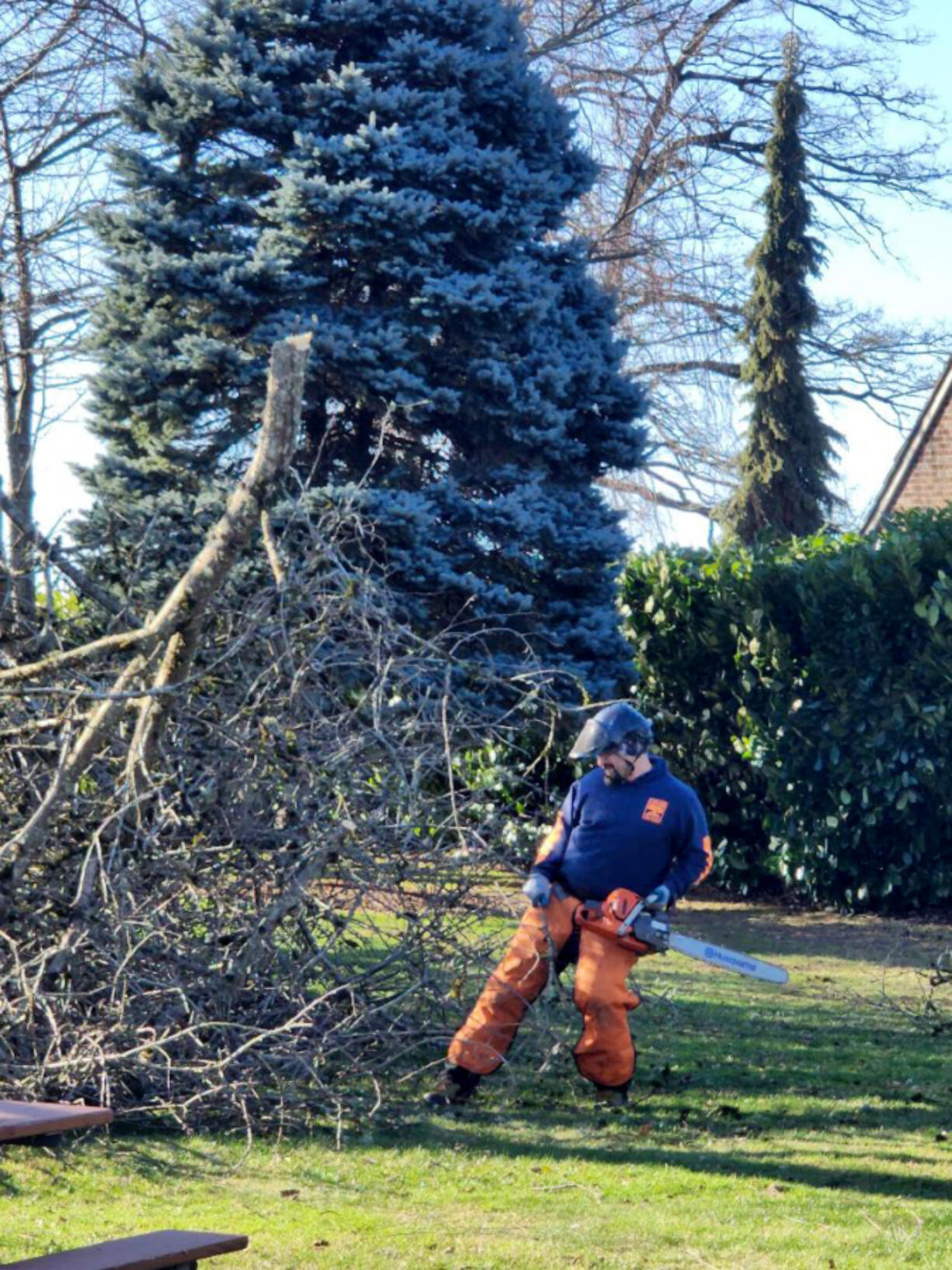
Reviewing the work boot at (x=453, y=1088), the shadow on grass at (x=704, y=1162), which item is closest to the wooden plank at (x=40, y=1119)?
the shadow on grass at (x=704, y=1162)

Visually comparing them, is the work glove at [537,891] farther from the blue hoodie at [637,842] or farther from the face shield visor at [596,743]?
the face shield visor at [596,743]

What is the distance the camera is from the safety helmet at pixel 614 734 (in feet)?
22.4

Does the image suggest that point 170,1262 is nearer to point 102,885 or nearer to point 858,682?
point 102,885

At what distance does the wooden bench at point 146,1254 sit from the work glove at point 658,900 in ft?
10.2

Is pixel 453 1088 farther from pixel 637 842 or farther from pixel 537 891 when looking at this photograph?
pixel 637 842

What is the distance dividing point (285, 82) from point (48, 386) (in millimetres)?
7628

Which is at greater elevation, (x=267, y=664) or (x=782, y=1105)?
(x=267, y=664)

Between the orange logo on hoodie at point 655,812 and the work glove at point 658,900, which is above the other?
the orange logo on hoodie at point 655,812

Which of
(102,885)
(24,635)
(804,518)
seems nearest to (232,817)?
(102,885)

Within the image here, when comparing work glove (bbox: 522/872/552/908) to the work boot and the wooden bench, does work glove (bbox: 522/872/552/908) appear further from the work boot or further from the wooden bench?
the wooden bench

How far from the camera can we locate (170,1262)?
3648mm

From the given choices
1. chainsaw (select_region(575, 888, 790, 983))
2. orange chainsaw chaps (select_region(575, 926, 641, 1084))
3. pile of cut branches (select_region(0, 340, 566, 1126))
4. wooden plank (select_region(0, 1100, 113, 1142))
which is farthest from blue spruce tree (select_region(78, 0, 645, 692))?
wooden plank (select_region(0, 1100, 113, 1142))

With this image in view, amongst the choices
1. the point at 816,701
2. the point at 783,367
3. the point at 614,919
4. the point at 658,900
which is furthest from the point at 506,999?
the point at 783,367

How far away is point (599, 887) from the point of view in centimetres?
692
